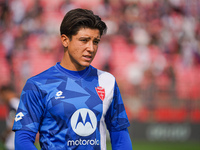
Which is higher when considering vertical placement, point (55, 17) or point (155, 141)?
point (55, 17)

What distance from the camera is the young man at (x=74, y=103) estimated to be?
2.04 metres

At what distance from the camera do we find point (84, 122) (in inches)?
81.8

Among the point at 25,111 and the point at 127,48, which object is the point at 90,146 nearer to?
the point at 25,111

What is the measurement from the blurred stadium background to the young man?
25.2 feet

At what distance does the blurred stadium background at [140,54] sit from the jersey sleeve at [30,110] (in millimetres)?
7907

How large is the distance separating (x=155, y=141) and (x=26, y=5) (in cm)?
666

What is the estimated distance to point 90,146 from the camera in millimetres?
2084

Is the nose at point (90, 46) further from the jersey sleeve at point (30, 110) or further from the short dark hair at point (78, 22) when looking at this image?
the jersey sleeve at point (30, 110)

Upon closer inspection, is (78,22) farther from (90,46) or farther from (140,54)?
(140,54)

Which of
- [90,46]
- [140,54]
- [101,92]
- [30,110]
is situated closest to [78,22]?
[90,46]

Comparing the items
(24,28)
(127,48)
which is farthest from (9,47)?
(127,48)

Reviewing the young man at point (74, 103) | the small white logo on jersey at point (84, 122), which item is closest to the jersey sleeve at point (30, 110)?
the young man at point (74, 103)

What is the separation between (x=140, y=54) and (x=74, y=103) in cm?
1067

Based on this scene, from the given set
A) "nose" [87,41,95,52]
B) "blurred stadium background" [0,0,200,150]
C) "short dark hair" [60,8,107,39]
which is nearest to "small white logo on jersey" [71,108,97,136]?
"nose" [87,41,95,52]
